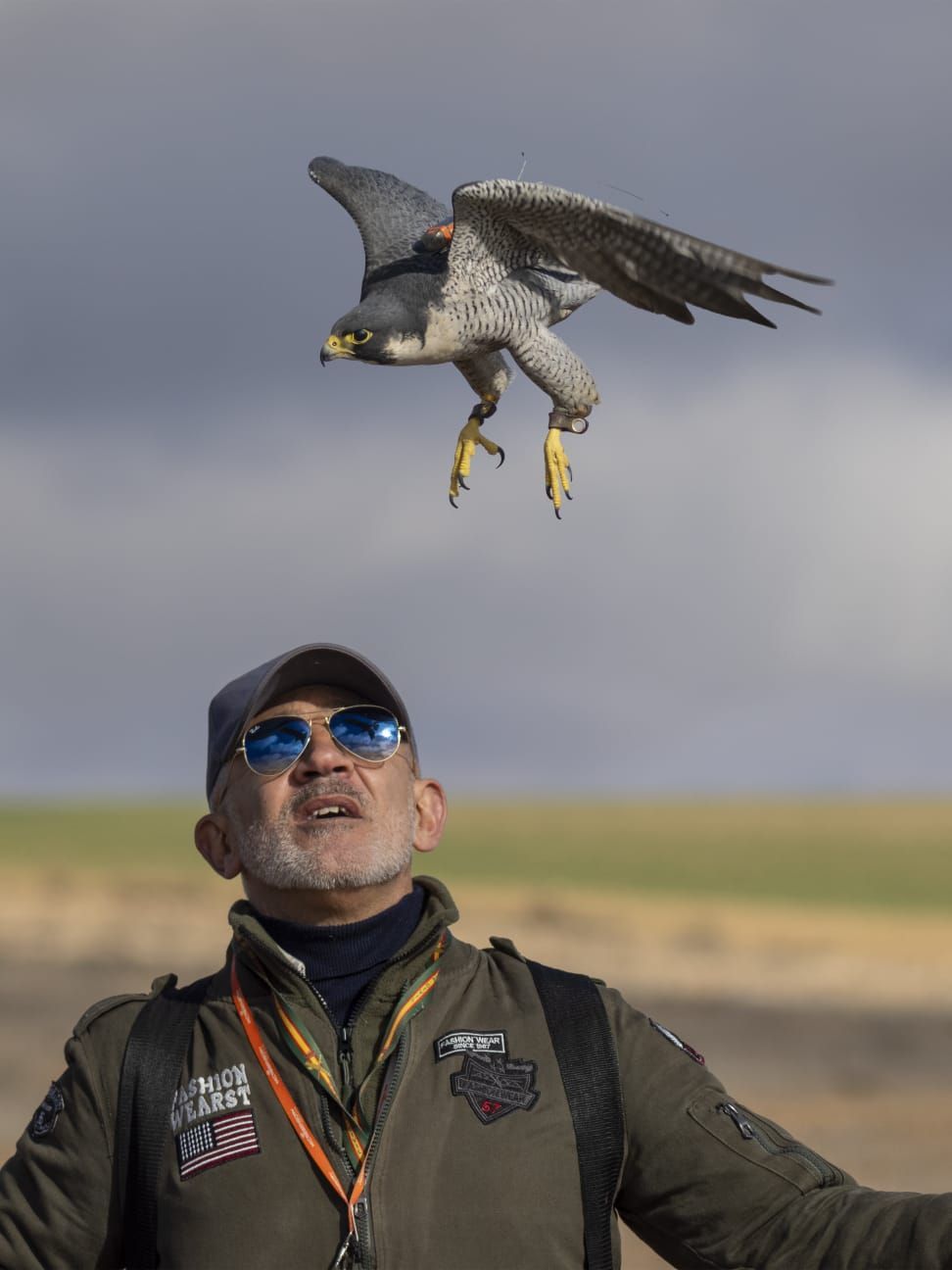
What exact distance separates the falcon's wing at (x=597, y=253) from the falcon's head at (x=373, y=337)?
0.60 ft

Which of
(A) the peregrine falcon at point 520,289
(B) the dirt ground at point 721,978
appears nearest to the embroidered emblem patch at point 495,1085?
(A) the peregrine falcon at point 520,289

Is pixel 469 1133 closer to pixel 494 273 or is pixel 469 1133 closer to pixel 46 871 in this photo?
pixel 494 273

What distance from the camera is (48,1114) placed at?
3559mm

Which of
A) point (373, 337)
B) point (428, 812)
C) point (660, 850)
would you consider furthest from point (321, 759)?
point (660, 850)

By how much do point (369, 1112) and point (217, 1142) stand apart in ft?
0.90

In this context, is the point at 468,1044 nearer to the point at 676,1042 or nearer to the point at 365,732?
the point at 676,1042

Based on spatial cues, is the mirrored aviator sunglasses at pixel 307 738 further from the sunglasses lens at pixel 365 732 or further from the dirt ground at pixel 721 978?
the dirt ground at pixel 721 978

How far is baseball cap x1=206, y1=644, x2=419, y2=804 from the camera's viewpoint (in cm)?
370

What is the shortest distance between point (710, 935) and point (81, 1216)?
23.6 meters

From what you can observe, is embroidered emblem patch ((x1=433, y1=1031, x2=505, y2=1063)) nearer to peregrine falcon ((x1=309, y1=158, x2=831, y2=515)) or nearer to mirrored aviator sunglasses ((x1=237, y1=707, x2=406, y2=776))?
mirrored aviator sunglasses ((x1=237, y1=707, x2=406, y2=776))

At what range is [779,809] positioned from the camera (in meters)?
54.0

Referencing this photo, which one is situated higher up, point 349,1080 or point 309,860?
point 309,860

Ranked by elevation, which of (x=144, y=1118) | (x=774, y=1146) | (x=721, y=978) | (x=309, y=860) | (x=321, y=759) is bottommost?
(x=721, y=978)

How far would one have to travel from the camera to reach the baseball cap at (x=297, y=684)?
3.70 metres
